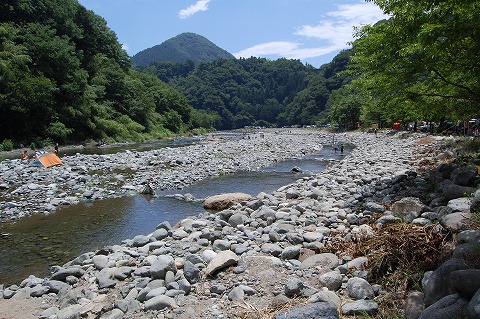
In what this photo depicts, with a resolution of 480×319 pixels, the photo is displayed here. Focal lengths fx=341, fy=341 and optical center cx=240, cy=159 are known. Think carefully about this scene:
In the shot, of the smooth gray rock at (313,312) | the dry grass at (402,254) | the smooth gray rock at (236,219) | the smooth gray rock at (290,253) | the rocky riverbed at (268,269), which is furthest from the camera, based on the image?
the smooth gray rock at (236,219)

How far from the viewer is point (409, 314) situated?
362 cm

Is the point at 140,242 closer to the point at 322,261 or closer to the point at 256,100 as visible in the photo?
the point at 322,261

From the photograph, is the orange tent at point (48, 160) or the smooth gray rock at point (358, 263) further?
the orange tent at point (48, 160)

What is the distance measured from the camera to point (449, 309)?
121 inches

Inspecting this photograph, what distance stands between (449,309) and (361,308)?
105 cm

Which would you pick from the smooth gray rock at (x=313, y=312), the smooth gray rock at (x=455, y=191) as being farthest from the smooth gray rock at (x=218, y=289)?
the smooth gray rock at (x=455, y=191)

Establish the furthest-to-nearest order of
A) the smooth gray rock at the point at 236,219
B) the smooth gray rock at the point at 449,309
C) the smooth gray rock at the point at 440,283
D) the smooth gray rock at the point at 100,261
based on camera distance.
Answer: the smooth gray rock at the point at 236,219 < the smooth gray rock at the point at 100,261 < the smooth gray rock at the point at 440,283 < the smooth gray rock at the point at 449,309

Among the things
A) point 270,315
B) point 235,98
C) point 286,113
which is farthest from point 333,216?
point 235,98

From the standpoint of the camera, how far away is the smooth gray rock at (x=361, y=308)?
391cm

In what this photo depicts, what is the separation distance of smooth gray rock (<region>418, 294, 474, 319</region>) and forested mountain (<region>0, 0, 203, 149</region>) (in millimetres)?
40285

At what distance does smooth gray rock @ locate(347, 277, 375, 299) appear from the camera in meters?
4.30

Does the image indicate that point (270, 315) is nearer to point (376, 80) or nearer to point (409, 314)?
point (409, 314)

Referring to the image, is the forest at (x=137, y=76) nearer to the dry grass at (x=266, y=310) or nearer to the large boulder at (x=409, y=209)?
the large boulder at (x=409, y=209)

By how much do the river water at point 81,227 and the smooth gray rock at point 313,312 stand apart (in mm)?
5494
